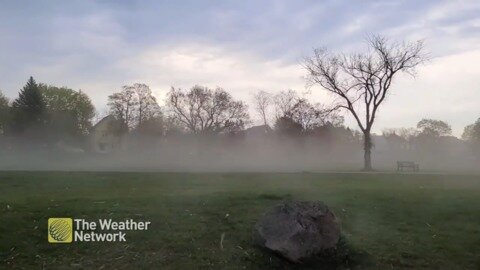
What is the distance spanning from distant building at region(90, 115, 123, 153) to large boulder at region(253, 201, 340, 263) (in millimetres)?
69608

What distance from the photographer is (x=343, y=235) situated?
8695 mm

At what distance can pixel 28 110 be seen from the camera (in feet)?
→ 204

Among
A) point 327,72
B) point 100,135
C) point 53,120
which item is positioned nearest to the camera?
point 327,72

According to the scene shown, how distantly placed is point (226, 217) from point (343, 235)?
250cm

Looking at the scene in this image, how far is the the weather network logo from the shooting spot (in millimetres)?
8227

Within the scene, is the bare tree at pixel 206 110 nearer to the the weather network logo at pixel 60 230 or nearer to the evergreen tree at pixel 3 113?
the evergreen tree at pixel 3 113

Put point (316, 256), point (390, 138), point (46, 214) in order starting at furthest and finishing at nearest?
point (390, 138), point (46, 214), point (316, 256)

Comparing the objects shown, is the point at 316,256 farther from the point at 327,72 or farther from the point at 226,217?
the point at 327,72

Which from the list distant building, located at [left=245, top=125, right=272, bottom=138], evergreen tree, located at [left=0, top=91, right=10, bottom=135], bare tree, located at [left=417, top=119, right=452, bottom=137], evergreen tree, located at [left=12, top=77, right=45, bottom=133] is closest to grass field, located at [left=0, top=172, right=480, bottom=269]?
evergreen tree, located at [left=12, top=77, right=45, bottom=133]

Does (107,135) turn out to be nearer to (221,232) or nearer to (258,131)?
(258,131)

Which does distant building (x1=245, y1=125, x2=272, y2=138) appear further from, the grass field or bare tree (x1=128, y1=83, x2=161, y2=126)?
the grass field

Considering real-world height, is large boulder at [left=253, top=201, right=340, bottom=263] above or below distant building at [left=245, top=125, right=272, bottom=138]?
below

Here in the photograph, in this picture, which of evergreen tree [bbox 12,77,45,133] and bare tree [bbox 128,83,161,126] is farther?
bare tree [bbox 128,83,161,126]

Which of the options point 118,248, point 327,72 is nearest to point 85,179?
point 118,248
